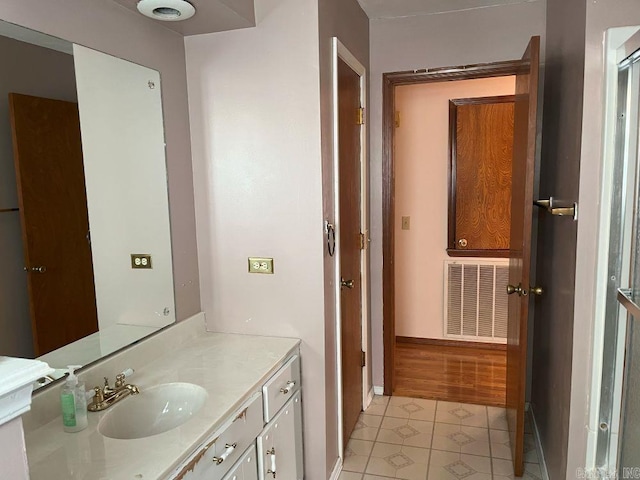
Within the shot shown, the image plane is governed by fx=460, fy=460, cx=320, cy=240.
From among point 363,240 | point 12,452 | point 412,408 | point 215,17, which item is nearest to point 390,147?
point 363,240

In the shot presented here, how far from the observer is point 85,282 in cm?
167

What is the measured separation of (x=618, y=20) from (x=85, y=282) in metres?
2.12

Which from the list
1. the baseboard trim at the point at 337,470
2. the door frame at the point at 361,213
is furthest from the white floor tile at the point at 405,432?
the baseboard trim at the point at 337,470

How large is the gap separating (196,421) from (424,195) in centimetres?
299

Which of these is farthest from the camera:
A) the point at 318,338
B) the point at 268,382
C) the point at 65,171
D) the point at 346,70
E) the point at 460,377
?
the point at 460,377

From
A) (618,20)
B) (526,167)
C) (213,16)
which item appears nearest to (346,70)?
(213,16)

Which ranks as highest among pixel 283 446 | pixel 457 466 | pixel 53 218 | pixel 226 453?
pixel 53 218

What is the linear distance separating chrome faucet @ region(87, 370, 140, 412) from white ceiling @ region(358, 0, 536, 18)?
7.42 feet

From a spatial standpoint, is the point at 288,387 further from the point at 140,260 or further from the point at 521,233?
the point at 521,233

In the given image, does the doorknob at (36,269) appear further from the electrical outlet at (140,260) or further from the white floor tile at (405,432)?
the white floor tile at (405,432)

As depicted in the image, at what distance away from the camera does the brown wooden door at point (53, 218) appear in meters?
1.43

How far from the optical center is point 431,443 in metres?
2.61

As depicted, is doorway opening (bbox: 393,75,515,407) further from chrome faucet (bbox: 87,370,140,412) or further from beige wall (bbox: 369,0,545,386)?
chrome faucet (bbox: 87,370,140,412)

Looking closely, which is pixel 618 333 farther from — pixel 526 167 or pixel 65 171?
pixel 65 171
